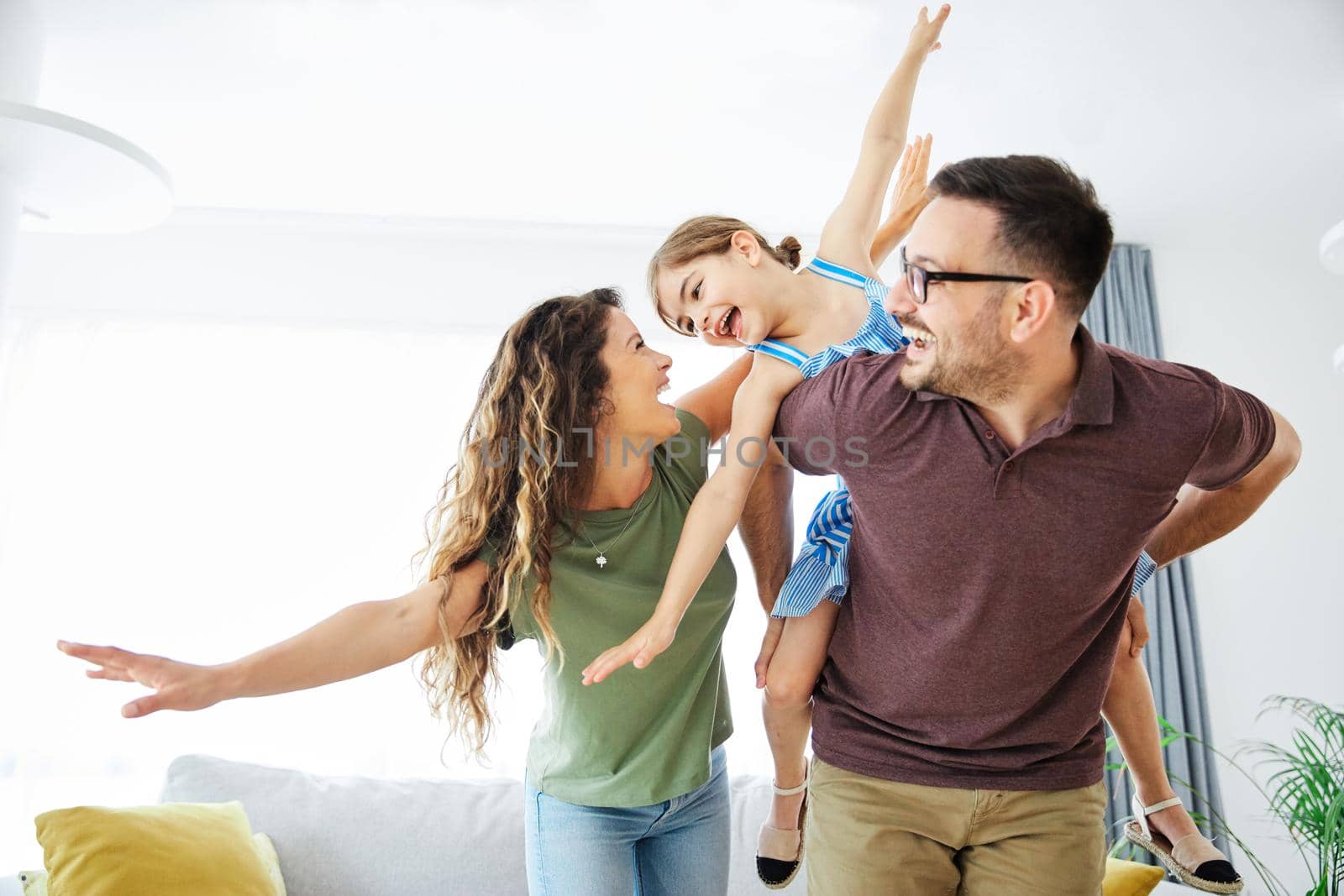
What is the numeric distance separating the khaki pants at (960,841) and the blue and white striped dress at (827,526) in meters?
0.31

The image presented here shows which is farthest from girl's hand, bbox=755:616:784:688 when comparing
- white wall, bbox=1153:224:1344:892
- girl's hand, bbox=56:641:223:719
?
white wall, bbox=1153:224:1344:892

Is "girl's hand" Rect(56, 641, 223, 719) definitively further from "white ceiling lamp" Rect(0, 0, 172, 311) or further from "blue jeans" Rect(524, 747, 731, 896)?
"white ceiling lamp" Rect(0, 0, 172, 311)

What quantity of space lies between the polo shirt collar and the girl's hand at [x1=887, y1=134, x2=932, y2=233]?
3.23 ft

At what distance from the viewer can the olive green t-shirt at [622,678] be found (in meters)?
1.70

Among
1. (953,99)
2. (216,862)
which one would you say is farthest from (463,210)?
(216,862)

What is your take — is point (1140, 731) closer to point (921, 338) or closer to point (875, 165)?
point (921, 338)

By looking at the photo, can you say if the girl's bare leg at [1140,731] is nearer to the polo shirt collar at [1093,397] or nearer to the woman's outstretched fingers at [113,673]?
the polo shirt collar at [1093,397]

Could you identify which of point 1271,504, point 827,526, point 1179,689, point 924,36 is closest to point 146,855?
point 827,526

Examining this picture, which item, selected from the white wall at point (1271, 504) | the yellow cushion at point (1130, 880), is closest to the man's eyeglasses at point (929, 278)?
the yellow cushion at point (1130, 880)

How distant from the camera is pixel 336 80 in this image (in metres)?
3.37

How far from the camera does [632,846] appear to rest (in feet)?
5.70

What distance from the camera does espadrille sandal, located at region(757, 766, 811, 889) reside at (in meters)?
1.85

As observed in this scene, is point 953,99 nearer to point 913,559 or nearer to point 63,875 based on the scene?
point 913,559

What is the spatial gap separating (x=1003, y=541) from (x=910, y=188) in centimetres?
120
